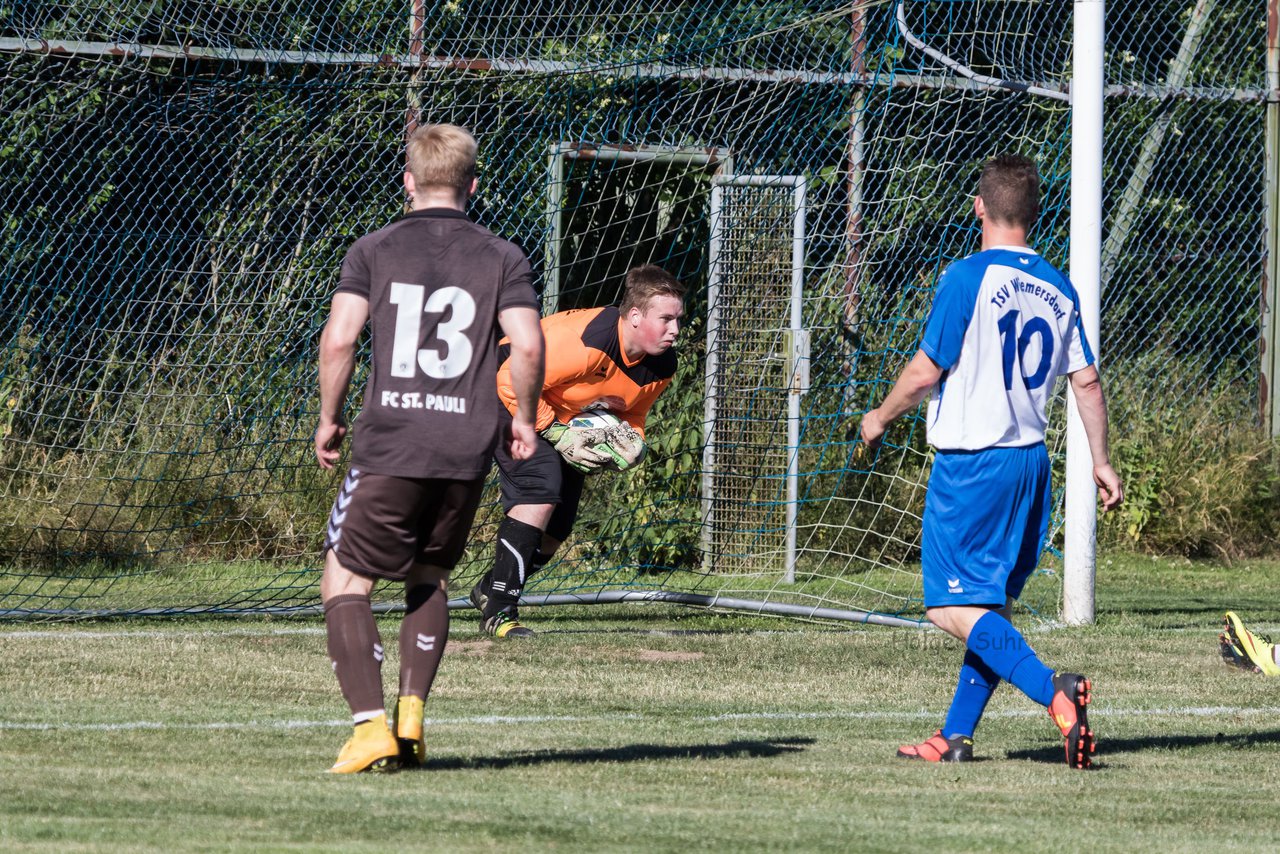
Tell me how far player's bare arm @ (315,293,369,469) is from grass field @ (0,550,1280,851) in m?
1.01

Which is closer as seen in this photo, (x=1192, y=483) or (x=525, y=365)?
(x=525, y=365)

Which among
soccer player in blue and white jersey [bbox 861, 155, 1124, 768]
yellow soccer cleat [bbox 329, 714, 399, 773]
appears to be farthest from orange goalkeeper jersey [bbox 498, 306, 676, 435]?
yellow soccer cleat [bbox 329, 714, 399, 773]

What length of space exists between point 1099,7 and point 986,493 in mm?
4258

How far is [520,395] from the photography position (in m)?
5.13

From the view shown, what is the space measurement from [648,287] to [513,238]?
261cm

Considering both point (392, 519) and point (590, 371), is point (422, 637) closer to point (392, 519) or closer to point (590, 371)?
point (392, 519)

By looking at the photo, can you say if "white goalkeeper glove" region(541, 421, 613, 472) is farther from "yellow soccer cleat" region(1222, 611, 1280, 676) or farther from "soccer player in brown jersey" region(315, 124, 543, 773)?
"soccer player in brown jersey" region(315, 124, 543, 773)

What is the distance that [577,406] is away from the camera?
826 cm

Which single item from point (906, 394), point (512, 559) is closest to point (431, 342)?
point (906, 394)

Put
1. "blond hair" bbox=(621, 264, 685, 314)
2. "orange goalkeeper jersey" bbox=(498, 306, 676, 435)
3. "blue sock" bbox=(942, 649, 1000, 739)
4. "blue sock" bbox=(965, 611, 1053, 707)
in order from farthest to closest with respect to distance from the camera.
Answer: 1. "orange goalkeeper jersey" bbox=(498, 306, 676, 435)
2. "blond hair" bbox=(621, 264, 685, 314)
3. "blue sock" bbox=(942, 649, 1000, 739)
4. "blue sock" bbox=(965, 611, 1053, 707)

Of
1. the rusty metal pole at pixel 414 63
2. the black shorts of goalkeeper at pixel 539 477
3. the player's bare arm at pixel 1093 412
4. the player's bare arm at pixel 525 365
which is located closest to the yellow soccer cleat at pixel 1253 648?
the player's bare arm at pixel 1093 412

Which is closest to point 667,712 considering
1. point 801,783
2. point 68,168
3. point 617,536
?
point 801,783

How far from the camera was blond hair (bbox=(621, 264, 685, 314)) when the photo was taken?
7.96 meters

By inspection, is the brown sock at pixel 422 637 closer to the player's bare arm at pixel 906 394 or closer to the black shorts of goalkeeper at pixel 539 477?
the player's bare arm at pixel 906 394
